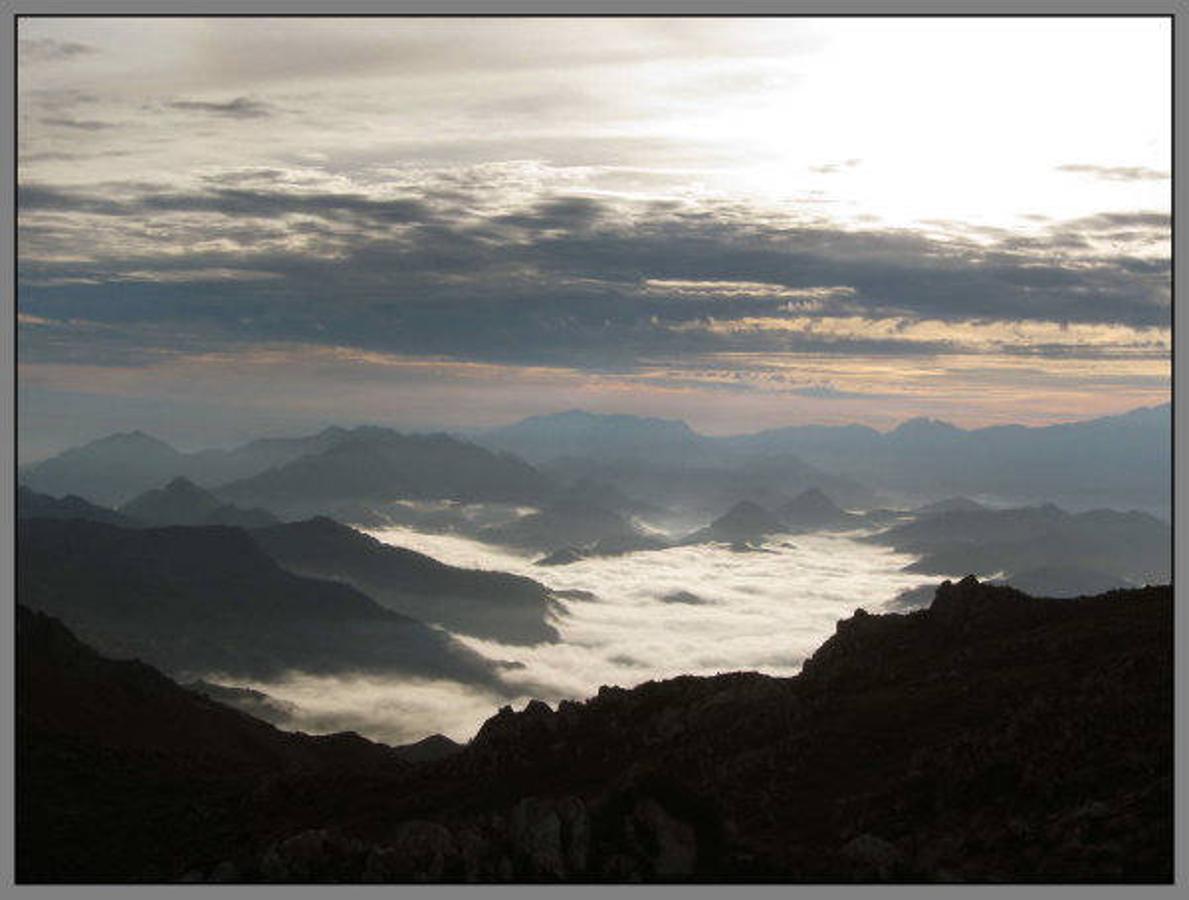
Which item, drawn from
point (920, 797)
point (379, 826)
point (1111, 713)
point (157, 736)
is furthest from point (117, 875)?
point (157, 736)

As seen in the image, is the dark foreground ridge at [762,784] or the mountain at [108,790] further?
the mountain at [108,790]

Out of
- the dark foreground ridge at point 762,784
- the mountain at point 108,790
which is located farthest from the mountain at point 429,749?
the dark foreground ridge at point 762,784

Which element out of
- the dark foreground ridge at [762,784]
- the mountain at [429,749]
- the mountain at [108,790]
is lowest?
the mountain at [429,749]

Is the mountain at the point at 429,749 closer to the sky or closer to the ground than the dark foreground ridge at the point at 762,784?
closer to the ground

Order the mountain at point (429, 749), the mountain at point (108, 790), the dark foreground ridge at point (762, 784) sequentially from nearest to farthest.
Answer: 1. the dark foreground ridge at point (762, 784)
2. the mountain at point (108, 790)
3. the mountain at point (429, 749)

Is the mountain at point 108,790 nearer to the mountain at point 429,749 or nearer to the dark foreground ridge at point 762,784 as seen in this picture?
the dark foreground ridge at point 762,784

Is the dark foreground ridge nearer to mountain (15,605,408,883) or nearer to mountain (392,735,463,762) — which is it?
mountain (15,605,408,883)

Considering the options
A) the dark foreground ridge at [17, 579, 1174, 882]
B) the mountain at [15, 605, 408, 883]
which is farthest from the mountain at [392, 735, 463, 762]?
the dark foreground ridge at [17, 579, 1174, 882]

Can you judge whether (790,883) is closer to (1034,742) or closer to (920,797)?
(920,797)
